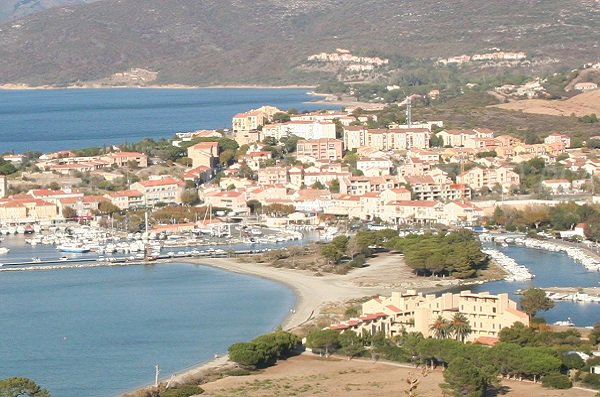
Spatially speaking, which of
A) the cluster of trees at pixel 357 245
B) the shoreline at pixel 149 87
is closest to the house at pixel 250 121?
the cluster of trees at pixel 357 245

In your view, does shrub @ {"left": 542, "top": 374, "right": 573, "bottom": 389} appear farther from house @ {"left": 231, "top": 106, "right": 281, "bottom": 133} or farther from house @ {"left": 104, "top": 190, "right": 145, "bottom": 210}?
house @ {"left": 231, "top": 106, "right": 281, "bottom": 133}

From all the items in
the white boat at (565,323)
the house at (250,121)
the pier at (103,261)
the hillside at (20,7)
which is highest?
the hillside at (20,7)

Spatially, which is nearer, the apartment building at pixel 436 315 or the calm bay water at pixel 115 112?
the apartment building at pixel 436 315

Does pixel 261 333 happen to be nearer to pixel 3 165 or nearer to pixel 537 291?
pixel 537 291

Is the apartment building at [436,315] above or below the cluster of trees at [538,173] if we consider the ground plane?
below

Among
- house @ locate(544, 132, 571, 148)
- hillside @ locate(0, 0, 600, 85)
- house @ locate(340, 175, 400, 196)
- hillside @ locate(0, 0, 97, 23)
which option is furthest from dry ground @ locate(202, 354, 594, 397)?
hillside @ locate(0, 0, 97, 23)

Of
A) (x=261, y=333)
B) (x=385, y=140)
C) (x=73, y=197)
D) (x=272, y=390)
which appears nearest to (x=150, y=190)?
(x=73, y=197)

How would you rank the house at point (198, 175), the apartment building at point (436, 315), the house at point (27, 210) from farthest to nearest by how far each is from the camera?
the house at point (198, 175), the house at point (27, 210), the apartment building at point (436, 315)

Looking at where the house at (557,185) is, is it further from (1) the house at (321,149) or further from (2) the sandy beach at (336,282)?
(2) the sandy beach at (336,282)
